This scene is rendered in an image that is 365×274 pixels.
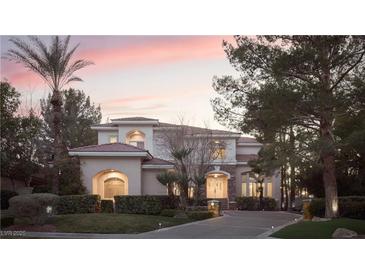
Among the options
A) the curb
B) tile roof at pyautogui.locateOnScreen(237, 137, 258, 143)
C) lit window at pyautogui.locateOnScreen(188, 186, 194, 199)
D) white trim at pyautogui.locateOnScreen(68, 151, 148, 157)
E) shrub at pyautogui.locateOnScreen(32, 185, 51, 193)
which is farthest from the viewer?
lit window at pyautogui.locateOnScreen(188, 186, 194, 199)

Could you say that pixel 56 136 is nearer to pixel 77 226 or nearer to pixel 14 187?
pixel 14 187

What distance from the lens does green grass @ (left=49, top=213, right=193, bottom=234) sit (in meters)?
16.1

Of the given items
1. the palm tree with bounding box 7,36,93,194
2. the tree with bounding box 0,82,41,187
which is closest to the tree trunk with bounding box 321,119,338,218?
the palm tree with bounding box 7,36,93,194

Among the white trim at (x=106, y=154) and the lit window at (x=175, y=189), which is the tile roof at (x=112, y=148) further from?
the lit window at (x=175, y=189)

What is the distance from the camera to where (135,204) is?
17.7m

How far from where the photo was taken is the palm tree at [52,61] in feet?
53.8

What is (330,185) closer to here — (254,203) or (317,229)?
(317,229)

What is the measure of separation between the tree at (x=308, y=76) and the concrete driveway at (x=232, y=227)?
191 cm

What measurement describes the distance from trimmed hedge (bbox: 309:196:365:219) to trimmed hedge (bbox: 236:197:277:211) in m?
1.98

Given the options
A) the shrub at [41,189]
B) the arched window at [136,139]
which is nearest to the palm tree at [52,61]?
the shrub at [41,189]

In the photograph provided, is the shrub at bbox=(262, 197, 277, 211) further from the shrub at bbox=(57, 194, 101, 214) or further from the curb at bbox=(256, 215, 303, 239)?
the shrub at bbox=(57, 194, 101, 214)

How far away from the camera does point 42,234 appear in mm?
15617

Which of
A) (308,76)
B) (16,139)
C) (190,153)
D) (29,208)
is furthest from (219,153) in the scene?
(29,208)

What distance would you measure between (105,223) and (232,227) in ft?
12.4
